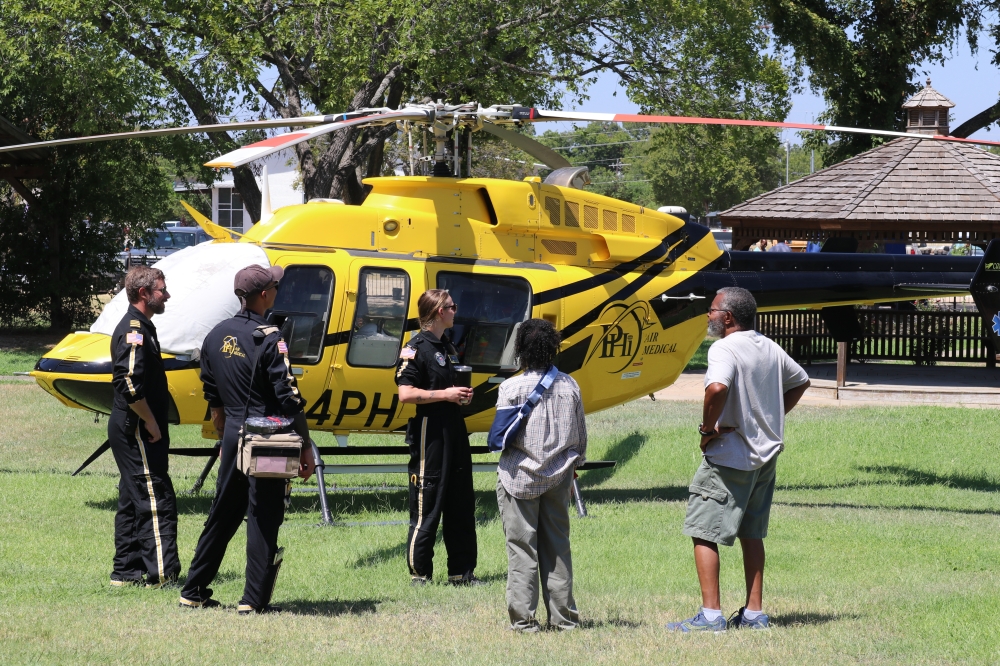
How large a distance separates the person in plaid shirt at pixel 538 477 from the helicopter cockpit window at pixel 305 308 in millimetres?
3224

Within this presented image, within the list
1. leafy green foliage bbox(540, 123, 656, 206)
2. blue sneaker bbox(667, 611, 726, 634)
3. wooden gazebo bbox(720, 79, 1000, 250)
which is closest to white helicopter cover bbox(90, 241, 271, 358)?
blue sneaker bbox(667, 611, 726, 634)

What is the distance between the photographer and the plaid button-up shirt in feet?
18.0

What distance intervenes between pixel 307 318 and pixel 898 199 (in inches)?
637

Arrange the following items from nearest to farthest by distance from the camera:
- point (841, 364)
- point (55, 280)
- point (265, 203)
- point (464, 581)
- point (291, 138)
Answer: point (464, 581) → point (291, 138) → point (265, 203) → point (841, 364) → point (55, 280)

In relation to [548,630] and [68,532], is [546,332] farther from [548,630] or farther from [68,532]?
[68,532]

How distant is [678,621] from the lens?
19.8 ft

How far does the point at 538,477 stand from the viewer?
5484 mm

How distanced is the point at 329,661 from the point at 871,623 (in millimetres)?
3111

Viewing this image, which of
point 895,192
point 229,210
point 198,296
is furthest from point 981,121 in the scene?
point 229,210

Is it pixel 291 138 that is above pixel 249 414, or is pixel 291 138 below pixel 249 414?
above

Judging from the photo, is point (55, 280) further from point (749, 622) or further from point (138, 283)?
point (749, 622)

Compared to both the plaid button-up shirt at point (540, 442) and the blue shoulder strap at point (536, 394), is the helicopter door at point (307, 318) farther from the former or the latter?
the blue shoulder strap at point (536, 394)

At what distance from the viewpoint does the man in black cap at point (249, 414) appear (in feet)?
18.7

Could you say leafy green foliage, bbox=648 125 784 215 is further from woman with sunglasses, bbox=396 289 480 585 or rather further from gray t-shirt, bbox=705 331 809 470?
gray t-shirt, bbox=705 331 809 470
